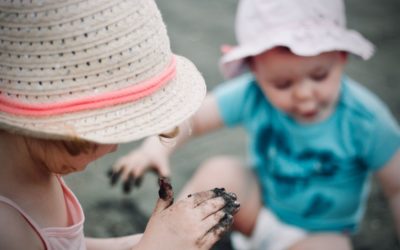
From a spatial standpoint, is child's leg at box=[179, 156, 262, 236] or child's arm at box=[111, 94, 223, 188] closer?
child's arm at box=[111, 94, 223, 188]

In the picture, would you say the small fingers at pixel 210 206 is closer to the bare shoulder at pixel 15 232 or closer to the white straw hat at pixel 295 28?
the bare shoulder at pixel 15 232

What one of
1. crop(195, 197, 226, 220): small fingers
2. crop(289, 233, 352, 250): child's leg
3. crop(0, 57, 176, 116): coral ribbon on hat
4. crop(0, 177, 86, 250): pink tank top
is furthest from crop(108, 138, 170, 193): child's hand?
crop(0, 57, 176, 116): coral ribbon on hat

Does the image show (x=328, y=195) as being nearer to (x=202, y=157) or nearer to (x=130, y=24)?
(x=202, y=157)

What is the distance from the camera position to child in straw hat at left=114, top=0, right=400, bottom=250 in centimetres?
147

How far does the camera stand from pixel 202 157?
214 centimetres

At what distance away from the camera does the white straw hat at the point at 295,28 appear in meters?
1.45

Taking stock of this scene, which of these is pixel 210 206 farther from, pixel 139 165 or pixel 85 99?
pixel 139 165

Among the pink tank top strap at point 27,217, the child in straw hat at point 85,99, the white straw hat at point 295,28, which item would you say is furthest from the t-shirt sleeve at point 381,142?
the pink tank top strap at point 27,217

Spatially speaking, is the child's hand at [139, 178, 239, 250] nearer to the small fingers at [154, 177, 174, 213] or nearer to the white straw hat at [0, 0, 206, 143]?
the small fingers at [154, 177, 174, 213]

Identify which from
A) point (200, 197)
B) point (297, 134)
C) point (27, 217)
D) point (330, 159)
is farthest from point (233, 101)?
point (27, 217)

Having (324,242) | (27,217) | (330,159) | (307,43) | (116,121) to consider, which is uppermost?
(116,121)

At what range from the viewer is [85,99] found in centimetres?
84

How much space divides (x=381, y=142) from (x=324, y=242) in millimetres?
304

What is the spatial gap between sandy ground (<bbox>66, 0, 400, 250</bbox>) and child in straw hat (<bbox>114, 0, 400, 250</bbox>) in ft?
0.81
